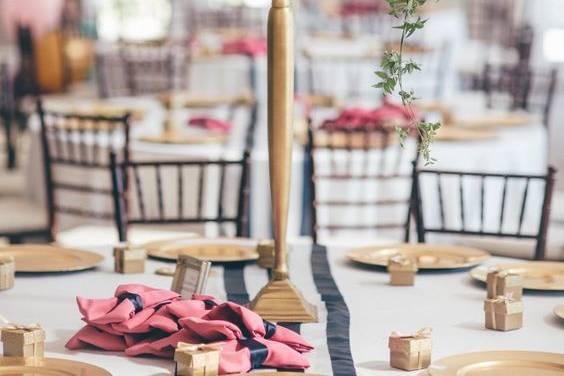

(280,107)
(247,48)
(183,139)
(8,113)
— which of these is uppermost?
(280,107)

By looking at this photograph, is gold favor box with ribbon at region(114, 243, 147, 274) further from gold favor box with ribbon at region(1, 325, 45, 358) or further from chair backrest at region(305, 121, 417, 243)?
chair backrest at region(305, 121, 417, 243)

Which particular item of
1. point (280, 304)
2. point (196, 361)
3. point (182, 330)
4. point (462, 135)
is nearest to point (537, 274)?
point (280, 304)

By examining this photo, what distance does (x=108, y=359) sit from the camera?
1.69 m

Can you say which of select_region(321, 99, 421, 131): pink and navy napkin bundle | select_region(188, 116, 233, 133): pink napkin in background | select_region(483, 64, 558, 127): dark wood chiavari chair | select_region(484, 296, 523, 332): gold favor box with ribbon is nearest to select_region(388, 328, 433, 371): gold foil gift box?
select_region(484, 296, 523, 332): gold favor box with ribbon

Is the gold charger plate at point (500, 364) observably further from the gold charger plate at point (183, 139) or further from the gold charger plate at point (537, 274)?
the gold charger plate at point (183, 139)

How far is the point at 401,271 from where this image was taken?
224 cm

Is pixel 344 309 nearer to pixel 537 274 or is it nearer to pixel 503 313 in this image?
pixel 503 313

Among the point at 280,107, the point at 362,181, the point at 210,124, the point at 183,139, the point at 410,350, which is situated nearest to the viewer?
the point at 410,350

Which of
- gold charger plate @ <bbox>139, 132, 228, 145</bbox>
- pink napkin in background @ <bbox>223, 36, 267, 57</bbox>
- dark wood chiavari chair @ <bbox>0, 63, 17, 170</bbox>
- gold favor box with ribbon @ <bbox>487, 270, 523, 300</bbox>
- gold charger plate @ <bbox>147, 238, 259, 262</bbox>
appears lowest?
dark wood chiavari chair @ <bbox>0, 63, 17, 170</bbox>

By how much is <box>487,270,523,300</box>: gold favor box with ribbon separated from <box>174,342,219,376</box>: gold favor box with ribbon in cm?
70

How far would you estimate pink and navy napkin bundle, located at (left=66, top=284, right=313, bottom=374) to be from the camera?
1.62m

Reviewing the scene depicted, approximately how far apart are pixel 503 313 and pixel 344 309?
11.3 inches

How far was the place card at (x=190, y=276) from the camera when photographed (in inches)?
75.5

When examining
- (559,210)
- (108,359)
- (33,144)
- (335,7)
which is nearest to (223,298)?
(108,359)
